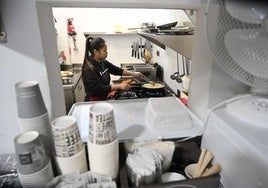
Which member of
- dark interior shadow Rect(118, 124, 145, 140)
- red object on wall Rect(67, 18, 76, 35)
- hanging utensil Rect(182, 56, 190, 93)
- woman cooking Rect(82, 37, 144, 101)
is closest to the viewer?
dark interior shadow Rect(118, 124, 145, 140)

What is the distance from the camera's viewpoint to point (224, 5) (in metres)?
0.50

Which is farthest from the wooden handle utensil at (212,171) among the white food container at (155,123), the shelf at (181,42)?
the shelf at (181,42)

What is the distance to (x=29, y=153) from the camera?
38cm

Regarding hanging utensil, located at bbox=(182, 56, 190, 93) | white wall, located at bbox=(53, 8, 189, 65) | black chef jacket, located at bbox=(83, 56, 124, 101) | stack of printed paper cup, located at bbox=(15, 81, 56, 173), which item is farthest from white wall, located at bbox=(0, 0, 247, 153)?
white wall, located at bbox=(53, 8, 189, 65)

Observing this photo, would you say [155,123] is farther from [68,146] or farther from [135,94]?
[135,94]

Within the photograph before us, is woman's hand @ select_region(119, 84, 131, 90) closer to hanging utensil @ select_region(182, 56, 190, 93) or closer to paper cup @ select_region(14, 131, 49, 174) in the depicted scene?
hanging utensil @ select_region(182, 56, 190, 93)

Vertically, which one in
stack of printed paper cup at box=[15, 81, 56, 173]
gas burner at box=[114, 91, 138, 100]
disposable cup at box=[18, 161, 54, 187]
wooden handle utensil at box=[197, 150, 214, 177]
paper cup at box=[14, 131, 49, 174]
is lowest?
gas burner at box=[114, 91, 138, 100]

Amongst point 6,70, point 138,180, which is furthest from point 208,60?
point 6,70

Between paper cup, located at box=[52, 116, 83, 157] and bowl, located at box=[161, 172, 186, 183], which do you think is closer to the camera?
paper cup, located at box=[52, 116, 83, 157]

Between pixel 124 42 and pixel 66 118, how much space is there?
3075 mm

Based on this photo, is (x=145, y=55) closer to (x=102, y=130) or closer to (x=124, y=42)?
(x=124, y=42)

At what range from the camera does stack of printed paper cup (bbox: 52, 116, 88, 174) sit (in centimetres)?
43

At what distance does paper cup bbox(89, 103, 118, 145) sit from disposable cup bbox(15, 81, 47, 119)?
0.12m

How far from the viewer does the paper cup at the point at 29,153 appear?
38 centimetres
